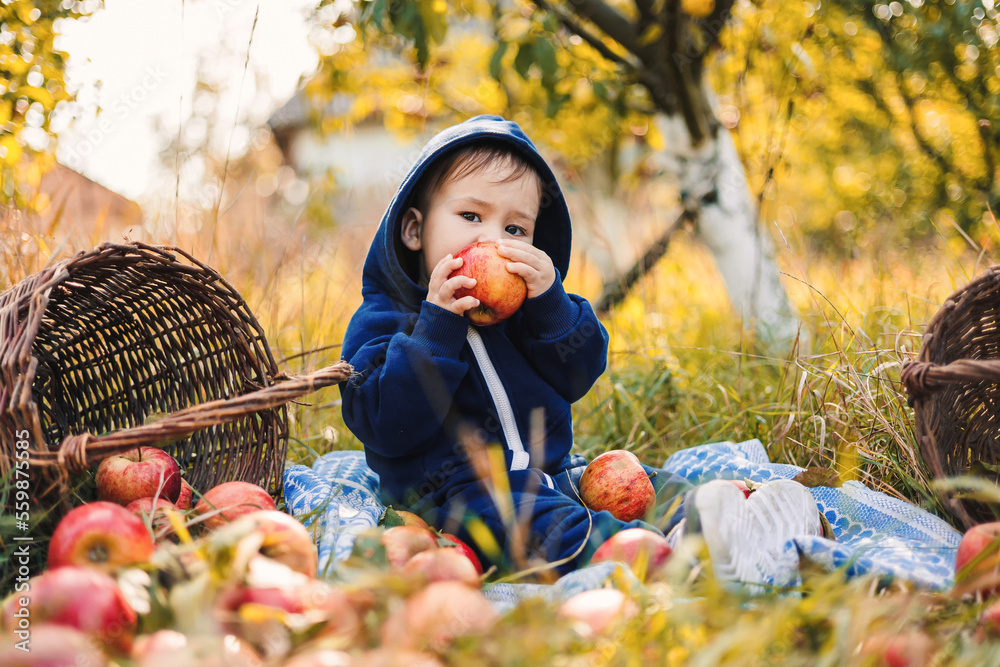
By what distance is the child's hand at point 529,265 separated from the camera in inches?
78.0

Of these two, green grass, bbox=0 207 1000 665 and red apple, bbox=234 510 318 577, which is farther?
red apple, bbox=234 510 318 577

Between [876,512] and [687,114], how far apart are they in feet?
7.59

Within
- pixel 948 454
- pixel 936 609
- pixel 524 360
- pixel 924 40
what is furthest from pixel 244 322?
pixel 924 40

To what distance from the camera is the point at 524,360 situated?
7.21 feet

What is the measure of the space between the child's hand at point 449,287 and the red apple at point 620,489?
2.03 feet

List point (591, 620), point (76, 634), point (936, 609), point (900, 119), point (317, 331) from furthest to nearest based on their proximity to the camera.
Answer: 1. point (900, 119)
2. point (317, 331)
3. point (936, 609)
4. point (591, 620)
5. point (76, 634)

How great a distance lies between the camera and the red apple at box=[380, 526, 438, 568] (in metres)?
1.49

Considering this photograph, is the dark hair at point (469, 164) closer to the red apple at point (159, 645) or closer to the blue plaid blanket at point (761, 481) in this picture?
the blue plaid blanket at point (761, 481)

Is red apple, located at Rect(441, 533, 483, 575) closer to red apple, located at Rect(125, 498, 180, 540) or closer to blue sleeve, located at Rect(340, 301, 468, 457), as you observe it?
blue sleeve, located at Rect(340, 301, 468, 457)

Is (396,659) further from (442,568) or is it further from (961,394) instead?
(961,394)

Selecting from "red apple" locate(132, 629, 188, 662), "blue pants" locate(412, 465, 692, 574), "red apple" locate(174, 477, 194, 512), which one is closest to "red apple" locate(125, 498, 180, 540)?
"red apple" locate(174, 477, 194, 512)

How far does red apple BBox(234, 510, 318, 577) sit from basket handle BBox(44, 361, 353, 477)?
262 mm

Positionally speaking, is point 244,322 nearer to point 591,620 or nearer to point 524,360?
point 524,360

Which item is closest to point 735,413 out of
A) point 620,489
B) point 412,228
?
point 620,489
